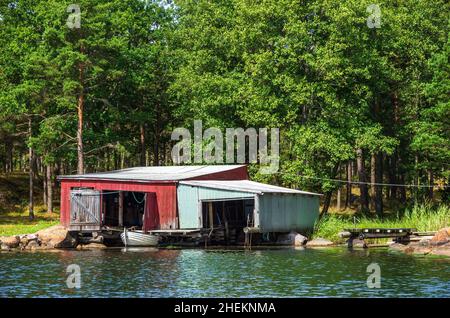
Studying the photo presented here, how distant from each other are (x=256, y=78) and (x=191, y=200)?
1346cm

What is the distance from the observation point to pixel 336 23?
2431 inches

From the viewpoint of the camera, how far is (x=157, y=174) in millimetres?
60062

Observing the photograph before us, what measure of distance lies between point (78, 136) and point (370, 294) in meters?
40.0

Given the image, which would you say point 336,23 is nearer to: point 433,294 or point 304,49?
point 304,49

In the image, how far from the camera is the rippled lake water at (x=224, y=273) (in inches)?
1260

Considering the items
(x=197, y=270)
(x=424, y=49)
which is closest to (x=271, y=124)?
(x=424, y=49)

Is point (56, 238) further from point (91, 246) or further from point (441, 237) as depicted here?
point (441, 237)

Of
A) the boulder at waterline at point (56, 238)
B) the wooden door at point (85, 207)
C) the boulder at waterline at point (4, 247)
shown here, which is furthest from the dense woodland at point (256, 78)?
the boulder at waterline at point (4, 247)

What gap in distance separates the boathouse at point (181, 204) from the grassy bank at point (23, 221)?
2.96m

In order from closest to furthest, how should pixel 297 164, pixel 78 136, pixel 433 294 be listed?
pixel 433 294 → pixel 297 164 → pixel 78 136

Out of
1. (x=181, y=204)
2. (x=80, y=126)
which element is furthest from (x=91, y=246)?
(x=80, y=126)

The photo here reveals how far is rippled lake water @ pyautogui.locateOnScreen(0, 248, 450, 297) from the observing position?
32.0 metres

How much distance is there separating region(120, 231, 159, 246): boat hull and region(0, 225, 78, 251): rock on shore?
12.0 feet

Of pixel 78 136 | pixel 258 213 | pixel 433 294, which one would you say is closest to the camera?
pixel 433 294
